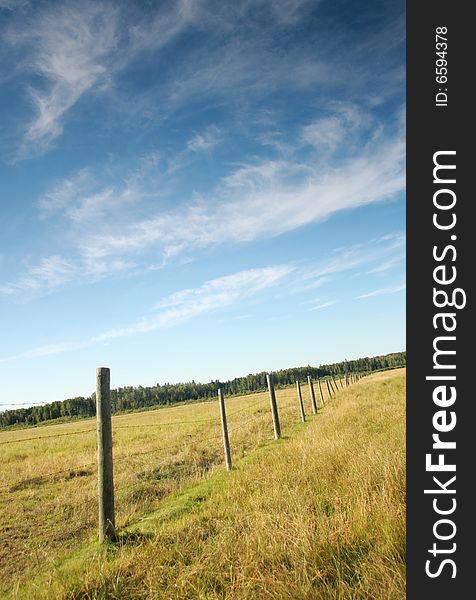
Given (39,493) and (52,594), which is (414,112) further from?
(39,493)

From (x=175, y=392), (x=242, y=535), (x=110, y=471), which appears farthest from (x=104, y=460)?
(x=175, y=392)

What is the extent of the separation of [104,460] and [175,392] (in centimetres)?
16238

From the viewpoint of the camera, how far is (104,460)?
4.88 meters

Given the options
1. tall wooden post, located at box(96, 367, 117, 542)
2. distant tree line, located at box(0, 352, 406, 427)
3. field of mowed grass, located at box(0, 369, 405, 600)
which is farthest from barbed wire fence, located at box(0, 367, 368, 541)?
distant tree line, located at box(0, 352, 406, 427)

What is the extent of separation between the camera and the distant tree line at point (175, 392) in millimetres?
119938

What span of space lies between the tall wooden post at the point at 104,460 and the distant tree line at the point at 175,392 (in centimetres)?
11843

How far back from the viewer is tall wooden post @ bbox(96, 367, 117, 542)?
4.77 metres

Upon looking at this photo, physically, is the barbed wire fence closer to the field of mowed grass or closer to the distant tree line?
the field of mowed grass

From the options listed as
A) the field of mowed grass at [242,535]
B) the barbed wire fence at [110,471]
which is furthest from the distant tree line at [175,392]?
the field of mowed grass at [242,535]

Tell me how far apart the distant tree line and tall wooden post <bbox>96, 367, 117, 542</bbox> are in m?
118

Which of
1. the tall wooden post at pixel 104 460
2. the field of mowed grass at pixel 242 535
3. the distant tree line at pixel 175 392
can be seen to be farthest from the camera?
the distant tree line at pixel 175 392

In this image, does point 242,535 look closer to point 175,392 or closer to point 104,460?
point 104,460

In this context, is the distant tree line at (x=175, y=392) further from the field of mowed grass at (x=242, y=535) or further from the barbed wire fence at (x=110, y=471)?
the field of mowed grass at (x=242, y=535)

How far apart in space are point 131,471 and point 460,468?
10.5 meters
